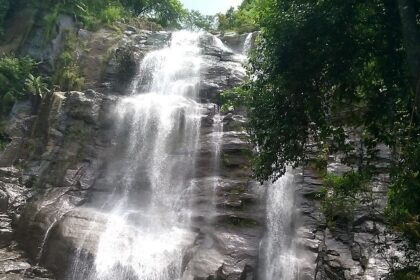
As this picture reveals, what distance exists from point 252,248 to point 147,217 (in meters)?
3.53

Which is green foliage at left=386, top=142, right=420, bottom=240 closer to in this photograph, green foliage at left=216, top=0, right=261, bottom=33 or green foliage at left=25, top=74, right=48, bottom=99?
green foliage at left=25, top=74, right=48, bottom=99

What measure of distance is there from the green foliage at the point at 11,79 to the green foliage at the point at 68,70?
4.31 feet

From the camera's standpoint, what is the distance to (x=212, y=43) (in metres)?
23.4

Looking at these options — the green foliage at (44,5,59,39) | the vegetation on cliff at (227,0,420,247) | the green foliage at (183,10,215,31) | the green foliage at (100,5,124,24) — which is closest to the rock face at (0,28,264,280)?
the green foliage at (44,5,59,39)

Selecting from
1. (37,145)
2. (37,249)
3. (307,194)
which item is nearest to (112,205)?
(37,249)

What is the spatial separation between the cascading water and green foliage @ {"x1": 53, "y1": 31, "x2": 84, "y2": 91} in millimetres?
2581

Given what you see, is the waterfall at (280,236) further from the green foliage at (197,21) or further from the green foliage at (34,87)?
the green foliage at (197,21)

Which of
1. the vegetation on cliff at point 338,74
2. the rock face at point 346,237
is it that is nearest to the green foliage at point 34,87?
the rock face at point 346,237

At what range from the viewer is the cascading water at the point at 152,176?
1205cm

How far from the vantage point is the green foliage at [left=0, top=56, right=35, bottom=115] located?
17453mm

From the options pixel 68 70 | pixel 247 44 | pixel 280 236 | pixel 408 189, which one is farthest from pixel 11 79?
pixel 408 189

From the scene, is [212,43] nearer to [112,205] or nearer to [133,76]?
[133,76]

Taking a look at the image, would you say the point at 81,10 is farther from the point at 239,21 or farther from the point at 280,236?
the point at 280,236

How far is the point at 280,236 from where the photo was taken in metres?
12.8
